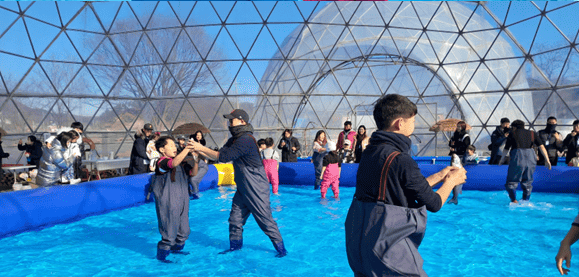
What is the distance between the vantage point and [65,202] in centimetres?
631

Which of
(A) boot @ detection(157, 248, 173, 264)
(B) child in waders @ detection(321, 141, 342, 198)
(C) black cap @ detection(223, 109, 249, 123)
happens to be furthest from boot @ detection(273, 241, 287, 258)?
(B) child in waders @ detection(321, 141, 342, 198)

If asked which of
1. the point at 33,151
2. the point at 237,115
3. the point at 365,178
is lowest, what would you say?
the point at 33,151

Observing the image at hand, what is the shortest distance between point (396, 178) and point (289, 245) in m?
3.43

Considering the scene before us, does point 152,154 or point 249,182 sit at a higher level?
point 152,154

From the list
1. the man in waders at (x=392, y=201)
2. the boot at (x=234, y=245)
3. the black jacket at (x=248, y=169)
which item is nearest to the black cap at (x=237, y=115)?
the black jacket at (x=248, y=169)

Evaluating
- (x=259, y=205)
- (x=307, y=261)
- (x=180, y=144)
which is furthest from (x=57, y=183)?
(x=307, y=261)

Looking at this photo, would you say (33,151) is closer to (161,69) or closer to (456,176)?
(161,69)

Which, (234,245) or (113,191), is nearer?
(234,245)

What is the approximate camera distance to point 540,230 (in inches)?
223

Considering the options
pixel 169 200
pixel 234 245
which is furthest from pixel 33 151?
pixel 234 245

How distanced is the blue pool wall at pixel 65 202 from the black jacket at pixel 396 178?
5635mm

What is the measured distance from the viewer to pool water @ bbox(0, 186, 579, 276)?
414 cm

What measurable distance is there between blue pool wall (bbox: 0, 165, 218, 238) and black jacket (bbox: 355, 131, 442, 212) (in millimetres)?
5635

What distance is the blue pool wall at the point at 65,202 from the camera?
5.53 m
